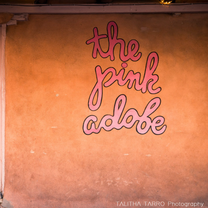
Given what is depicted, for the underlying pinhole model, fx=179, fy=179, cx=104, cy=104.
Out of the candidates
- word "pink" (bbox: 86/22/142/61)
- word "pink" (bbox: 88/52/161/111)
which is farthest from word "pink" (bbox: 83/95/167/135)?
word "pink" (bbox: 86/22/142/61)

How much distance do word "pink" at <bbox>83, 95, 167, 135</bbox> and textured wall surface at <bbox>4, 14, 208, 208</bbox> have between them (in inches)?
2.8

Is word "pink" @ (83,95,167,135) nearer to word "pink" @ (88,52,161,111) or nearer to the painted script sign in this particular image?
the painted script sign

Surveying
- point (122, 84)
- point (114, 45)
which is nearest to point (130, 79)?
point (122, 84)

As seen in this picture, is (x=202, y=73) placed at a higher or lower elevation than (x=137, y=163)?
higher

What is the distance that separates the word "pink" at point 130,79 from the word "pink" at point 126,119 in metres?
0.21

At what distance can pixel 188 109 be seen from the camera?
299 cm

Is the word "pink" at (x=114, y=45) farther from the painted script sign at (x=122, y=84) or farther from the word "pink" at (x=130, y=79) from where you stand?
the word "pink" at (x=130, y=79)

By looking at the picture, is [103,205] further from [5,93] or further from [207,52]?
[207,52]

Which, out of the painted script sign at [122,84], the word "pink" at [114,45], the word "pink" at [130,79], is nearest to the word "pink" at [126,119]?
the painted script sign at [122,84]

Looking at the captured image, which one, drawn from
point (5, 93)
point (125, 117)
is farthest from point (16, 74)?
point (125, 117)

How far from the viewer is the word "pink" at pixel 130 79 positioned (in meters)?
2.98

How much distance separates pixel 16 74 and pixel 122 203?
2.80 meters

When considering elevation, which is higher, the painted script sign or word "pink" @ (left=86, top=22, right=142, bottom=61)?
word "pink" @ (left=86, top=22, right=142, bottom=61)

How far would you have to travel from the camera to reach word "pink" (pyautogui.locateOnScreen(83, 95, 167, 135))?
2988 millimetres
